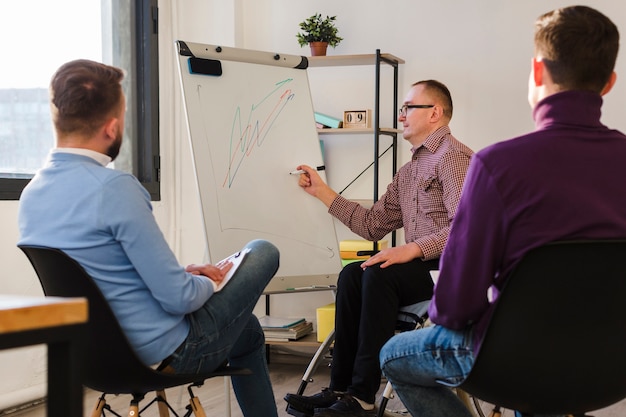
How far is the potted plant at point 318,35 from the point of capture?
3913mm

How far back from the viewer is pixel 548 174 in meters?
1.43

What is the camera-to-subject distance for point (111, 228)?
1.55 m

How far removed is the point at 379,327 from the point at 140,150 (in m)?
1.99

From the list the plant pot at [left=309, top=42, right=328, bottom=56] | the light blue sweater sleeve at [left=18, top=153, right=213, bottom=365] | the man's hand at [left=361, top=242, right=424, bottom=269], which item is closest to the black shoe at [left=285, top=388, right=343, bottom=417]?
the man's hand at [left=361, top=242, right=424, bottom=269]

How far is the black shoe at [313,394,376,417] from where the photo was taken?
258 cm

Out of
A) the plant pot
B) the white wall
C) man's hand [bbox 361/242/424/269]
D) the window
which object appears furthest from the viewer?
the plant pot

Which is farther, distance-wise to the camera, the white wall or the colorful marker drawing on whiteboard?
the white wall

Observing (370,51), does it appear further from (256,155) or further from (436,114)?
(256,155)

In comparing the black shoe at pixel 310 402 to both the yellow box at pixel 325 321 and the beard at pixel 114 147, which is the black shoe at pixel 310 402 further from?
the beard at pixel 114 147

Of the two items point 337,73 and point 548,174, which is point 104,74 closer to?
point 548,174

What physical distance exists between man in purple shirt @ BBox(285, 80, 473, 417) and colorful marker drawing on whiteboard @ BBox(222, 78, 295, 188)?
0.25 meters

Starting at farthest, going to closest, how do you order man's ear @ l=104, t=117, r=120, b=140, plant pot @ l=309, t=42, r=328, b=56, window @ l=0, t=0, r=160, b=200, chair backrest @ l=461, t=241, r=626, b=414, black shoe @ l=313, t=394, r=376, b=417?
plant pot @ l=309, t=42, r=328, b=56, window @ l=0, t=0, r=160, b=200, black shoe @ l=313, t=394, r=376, b=417, man's ear @ l=104, t=117, r=120, b=140, chair backrest @ l=461, t=241, r=626, b=414

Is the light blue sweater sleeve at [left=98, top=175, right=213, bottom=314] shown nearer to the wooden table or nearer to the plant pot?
the wooden table

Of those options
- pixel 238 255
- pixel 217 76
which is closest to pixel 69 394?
pixel 238 255
